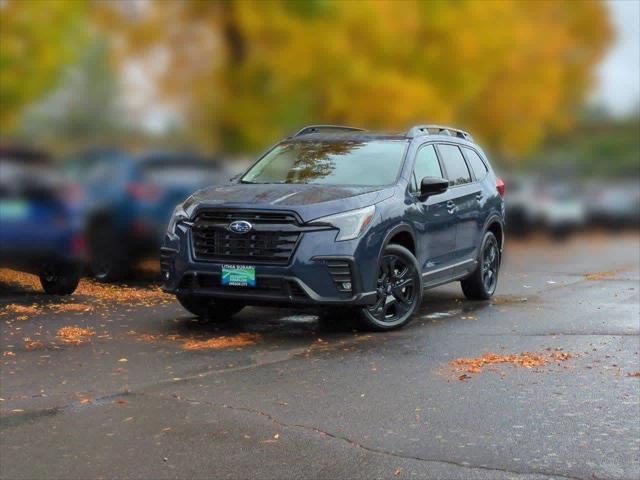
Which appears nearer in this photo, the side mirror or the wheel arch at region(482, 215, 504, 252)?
the side mirror

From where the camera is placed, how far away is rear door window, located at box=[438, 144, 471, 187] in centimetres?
1138

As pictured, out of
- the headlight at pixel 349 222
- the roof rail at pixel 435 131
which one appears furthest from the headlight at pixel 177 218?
the roof rail at pixel 435 131

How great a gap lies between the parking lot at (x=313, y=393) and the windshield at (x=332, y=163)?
1414 millimetres

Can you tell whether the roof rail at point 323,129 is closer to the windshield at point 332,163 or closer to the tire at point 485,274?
the windshield at point 332,163

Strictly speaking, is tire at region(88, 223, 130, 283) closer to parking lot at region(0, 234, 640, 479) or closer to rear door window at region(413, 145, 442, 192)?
parking lot at region(0, 234, 640, 479)

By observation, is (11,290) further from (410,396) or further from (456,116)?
(456,116)

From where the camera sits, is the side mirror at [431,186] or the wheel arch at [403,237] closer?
the wheel arch at [403,237]

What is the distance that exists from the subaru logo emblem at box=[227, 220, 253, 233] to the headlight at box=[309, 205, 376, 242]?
57 cm

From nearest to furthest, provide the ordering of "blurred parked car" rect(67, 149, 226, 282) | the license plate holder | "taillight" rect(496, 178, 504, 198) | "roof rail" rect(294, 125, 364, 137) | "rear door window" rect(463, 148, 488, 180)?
1. the license plate holder
2. "roof rail" rect(294, 125, 364, 137)
3. "rear door window" rect(463, 148, 488, 180)
4. "taillight" rect(496, 178, 504, 198)
5. "blurred parked car" rect(67, 149, 226, 282)

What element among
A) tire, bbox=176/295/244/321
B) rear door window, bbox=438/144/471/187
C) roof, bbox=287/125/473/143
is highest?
roof, bbox=287/125/473/143

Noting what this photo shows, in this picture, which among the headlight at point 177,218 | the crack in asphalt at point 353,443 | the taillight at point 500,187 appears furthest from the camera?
the taillight at point 500,187

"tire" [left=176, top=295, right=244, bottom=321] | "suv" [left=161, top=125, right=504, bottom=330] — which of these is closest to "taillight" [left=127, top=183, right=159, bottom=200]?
"suv" [left=161, top=125, right=504, bottom=330]

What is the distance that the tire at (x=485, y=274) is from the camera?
39.5 feet

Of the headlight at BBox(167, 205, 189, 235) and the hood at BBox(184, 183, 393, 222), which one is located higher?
the hood at BBox(184, 183, 393, 222)
